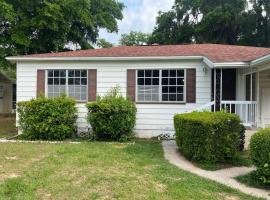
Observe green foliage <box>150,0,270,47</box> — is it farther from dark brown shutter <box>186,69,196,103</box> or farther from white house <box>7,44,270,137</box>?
dark brown shutter <box>186,69,196,103</box>

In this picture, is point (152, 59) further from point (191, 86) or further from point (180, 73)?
Result: point (191, 86)

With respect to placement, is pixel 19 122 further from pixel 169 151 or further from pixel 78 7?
pixel 78 7

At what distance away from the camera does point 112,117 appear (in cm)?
1291

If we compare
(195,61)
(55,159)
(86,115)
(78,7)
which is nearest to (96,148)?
(55,159)

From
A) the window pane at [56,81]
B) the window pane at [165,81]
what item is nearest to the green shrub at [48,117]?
the window pane at [56,81]

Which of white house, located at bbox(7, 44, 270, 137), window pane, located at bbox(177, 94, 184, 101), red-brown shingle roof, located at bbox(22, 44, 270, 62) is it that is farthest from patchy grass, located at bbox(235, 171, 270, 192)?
window pane, located at bbox(177, 94, 184, 101)

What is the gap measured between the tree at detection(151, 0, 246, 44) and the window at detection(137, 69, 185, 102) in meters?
20.6

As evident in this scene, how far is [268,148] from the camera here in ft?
22.9

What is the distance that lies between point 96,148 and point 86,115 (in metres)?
3.50

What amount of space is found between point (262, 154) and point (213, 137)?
75.6 inches

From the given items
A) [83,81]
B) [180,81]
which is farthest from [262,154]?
[83,81]

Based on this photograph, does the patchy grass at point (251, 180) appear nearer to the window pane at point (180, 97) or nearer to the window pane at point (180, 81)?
the window pane at point (180, 97)

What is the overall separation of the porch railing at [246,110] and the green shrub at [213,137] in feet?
9.49

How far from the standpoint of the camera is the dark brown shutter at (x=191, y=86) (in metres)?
13.8
